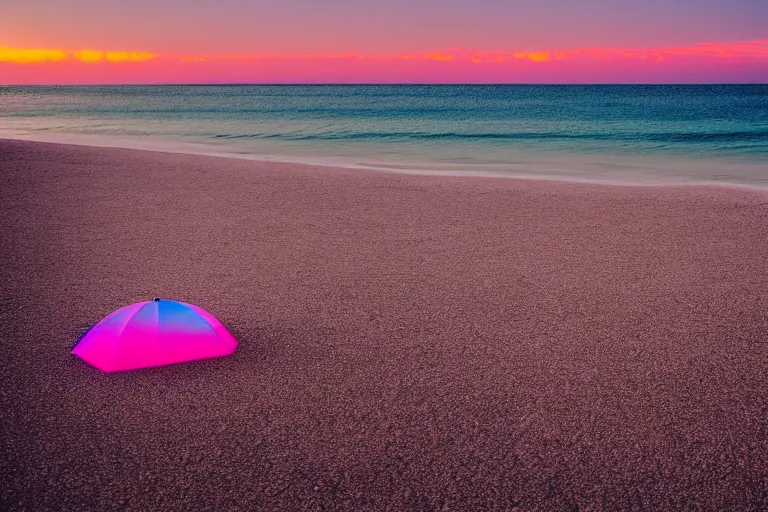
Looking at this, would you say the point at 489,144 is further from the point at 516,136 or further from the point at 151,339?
the point at 151,339

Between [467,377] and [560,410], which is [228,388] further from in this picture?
[560,410]

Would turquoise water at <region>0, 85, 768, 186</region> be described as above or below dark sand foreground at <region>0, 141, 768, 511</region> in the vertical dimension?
above

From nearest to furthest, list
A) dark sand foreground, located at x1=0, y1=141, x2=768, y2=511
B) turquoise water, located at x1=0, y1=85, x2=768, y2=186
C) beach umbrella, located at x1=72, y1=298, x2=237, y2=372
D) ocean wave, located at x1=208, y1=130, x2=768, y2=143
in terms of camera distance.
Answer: dark sand foreground, located at x1=0, y1=141, x2=768, y2=511 → beach umbrella, located at x1=72, y1=298, x2=237, y2=372 → turquoise water, located at x1=0, y1=85, x2=768, y2=186 → ocean wave, located at x1=208, y1=130, x2=768, y2=143

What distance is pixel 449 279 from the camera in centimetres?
534

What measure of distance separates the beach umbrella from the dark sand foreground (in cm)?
9

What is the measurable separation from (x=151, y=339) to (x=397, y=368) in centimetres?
154

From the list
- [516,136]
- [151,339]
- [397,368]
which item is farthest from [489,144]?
[151,339]

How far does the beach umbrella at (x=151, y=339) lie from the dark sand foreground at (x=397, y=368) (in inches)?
3.5

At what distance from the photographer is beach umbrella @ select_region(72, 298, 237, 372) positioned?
3.59 metres

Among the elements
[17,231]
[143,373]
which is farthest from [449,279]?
[17,231]

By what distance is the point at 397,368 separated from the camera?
372cm

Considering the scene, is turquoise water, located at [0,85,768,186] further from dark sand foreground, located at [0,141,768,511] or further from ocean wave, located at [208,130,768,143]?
dark sand foreground, located at [0,141,768,511]

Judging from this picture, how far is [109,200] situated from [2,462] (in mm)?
6467

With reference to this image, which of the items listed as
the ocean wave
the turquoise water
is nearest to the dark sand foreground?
the turquoise water
